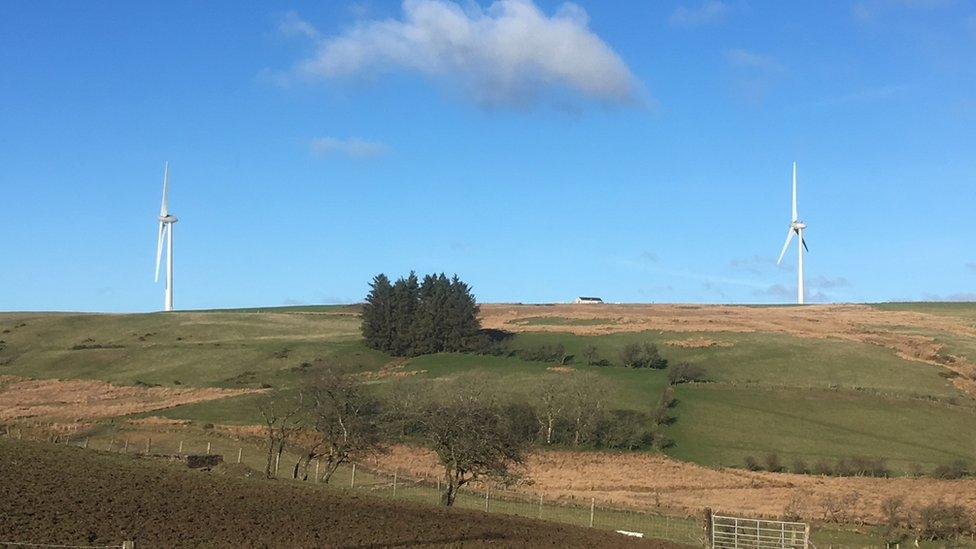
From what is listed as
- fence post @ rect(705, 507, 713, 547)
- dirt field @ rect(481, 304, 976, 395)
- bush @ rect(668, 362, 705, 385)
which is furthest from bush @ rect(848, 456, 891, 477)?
dirt field @ rect(481, 304, 976, 395)

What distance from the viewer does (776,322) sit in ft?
468

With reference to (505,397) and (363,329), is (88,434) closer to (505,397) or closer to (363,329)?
(505,397)

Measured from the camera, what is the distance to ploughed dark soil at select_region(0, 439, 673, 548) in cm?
3081

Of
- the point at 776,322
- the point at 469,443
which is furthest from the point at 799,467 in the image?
the point at 776,322

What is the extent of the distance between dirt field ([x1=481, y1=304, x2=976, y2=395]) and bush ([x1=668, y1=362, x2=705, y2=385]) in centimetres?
2492

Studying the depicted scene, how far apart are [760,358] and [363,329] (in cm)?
5129

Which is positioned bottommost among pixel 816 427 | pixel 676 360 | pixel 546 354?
pixel 816 427

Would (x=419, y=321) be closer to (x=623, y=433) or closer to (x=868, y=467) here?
(x=623, y=433)

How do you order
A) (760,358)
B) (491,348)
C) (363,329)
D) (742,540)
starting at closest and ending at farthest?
(742,540), (760,358), (491,348), (363,329)

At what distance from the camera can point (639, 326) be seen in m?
140

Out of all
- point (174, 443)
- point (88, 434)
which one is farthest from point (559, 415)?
point (88, 434)

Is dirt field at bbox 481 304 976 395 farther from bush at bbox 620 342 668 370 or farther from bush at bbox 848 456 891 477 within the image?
bush at bbox 848 456 891 477

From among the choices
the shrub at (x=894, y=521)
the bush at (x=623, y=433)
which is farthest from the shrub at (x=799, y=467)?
the shrub at (x=894, y=521)

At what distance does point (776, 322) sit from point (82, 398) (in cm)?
9099
